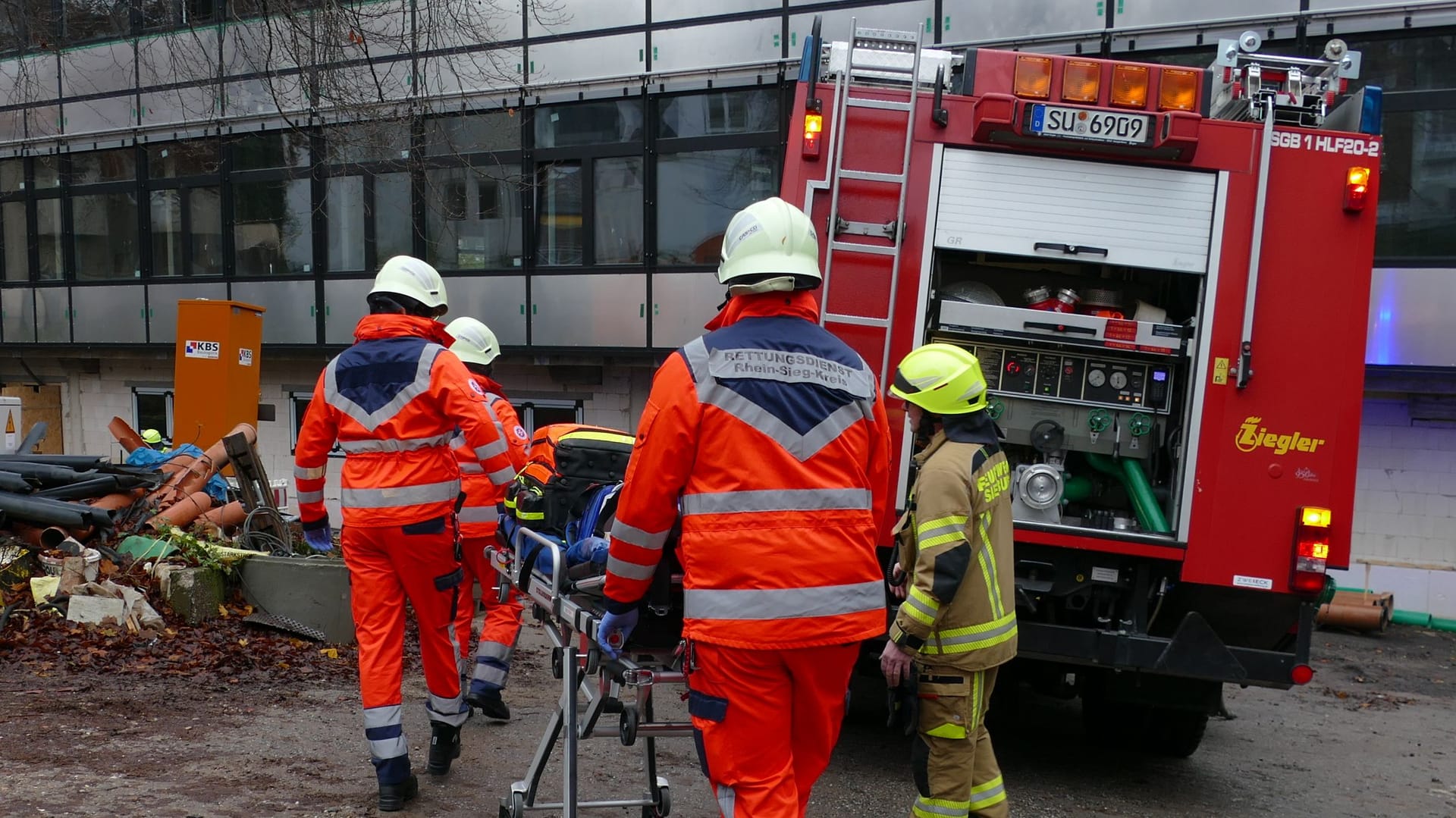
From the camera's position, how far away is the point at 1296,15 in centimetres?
945

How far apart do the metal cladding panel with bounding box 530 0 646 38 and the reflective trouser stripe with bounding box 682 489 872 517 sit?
33.0 ft

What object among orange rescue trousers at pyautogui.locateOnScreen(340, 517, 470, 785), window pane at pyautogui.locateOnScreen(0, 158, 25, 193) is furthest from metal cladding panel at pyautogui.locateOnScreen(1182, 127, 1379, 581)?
window pane at pyautogui.locateOnScreen(0, 158, 25, 193)

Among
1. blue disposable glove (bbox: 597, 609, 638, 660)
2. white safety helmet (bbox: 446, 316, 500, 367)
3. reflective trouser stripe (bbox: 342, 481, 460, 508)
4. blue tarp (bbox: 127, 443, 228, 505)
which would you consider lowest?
blue tarp (bbox: 127, 443, 228, 505)

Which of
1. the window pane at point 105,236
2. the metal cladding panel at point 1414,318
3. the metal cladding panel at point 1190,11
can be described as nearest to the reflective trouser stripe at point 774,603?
the metal cladding panel at point 1414,318

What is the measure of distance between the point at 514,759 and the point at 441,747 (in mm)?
456

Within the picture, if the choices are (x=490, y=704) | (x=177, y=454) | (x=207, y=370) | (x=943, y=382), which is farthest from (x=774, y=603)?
(x=207, y=370)

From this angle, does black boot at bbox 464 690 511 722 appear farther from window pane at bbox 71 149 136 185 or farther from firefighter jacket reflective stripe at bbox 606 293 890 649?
window pane at bbox 71 149 136 185

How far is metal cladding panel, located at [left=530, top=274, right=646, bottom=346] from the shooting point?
40.0ft

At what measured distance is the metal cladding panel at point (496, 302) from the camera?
12797 mm

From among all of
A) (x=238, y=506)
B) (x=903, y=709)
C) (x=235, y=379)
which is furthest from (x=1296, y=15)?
(x=235, y=379)

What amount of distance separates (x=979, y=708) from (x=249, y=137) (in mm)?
→ 13240

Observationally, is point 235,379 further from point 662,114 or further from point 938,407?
point 938,407

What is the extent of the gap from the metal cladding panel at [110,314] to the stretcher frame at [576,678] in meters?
13.2

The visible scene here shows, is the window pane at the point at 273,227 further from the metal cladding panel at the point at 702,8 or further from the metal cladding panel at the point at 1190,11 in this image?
the metal cladding panel at the point at 1190,11
